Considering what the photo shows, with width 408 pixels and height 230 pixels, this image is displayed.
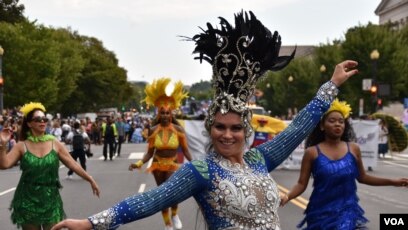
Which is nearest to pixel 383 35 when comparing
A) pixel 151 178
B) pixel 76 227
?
pixel 151 178

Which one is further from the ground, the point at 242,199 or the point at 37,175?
the point at 242,199

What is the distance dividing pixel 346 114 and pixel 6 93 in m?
50.1

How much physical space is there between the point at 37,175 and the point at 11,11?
59819mm

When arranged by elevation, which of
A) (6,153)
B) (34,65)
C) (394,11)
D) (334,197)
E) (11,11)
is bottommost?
(334,197)

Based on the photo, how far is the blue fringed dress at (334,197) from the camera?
5.32 meters

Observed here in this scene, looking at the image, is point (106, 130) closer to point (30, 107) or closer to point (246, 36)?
point (30, 107)

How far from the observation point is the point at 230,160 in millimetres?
3320

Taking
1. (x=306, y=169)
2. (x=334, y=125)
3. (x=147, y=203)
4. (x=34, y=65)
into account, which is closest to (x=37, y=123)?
(x=306, y=169)

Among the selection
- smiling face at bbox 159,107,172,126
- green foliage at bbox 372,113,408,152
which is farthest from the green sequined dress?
green foliage at bbox 372,113,408,152

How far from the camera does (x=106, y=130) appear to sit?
85.9 ft

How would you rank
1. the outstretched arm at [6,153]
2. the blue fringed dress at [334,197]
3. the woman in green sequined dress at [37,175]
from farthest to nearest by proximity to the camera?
the woman in green sequined dress at [37,175], the outstretched arm at [6,153], the blue fringed dress at [334,197]

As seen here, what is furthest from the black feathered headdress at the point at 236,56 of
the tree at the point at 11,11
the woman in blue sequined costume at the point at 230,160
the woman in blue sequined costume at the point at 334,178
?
the tree at the point at 11,11

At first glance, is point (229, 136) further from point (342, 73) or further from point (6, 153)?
point (6, 153)

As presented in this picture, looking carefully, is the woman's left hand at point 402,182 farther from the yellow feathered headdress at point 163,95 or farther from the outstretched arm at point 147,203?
the yellow feathered headdress at point 163,95
